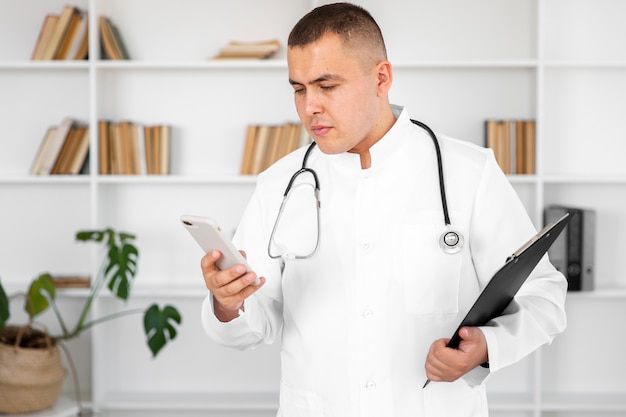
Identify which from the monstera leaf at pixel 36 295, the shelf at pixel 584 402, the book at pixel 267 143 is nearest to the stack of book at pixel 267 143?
the book at pixel 267 143

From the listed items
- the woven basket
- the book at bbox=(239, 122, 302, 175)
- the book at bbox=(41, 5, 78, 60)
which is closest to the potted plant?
the woven basket

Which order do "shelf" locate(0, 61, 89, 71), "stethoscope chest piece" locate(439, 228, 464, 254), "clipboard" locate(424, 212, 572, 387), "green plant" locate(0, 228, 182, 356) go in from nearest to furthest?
"clipboard" locate(424, 212, 572, 387)
"stethoscope chest piece" locate(439, 228, 464, 254)
"green plant" locate(0, 228, 182, 356)
"shelf" locate(0, 61, 89, 71)

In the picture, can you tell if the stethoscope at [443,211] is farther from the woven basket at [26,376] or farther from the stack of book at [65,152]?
the stack of book at [65,152]

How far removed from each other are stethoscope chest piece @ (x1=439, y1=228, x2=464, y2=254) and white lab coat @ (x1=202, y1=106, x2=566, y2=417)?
1cm

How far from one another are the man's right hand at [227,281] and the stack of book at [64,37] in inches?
88.1

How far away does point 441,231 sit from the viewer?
1636mm

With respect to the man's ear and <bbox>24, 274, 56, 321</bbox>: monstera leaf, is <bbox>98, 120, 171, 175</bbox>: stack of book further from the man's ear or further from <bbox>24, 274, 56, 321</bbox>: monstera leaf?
the man's ear

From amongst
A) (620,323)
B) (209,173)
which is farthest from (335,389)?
(620,323)

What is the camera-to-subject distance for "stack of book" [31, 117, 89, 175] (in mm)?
3449

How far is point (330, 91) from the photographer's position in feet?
5.21

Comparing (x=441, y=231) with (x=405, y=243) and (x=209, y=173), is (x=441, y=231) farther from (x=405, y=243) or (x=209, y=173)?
(x=209, y=173)

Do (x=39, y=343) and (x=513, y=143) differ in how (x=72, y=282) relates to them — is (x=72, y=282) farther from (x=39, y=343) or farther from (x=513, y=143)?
(x=513, y=143)

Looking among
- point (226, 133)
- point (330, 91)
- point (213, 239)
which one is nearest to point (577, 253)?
point (226, 133)

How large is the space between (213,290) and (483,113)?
7.46 feet
